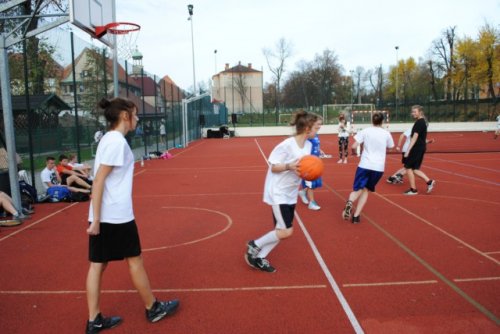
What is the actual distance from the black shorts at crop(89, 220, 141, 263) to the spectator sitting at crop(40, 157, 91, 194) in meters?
6.69

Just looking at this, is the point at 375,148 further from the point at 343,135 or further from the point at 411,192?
the point at 343,135

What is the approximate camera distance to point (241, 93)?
55.2m

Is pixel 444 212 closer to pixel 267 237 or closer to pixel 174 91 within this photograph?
pixel 267 237

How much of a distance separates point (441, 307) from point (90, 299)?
3.20 meters

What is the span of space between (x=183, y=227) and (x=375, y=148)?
3494 millimetres

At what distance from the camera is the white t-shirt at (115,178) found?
322cm

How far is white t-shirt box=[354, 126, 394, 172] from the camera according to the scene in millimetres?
6945

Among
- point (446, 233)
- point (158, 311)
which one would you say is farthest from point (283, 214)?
point (446, 233)

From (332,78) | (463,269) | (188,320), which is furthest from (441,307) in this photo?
(332,78)

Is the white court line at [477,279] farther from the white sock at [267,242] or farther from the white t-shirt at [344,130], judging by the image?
the white t-shirt at [344,130]

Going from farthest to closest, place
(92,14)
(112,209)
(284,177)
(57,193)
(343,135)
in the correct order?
(343,135) → (92,14) → (57,193) → (284,177) → (112,209)

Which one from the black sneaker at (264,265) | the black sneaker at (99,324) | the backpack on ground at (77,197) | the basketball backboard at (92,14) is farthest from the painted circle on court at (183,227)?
the basketball backboard at (92,14)

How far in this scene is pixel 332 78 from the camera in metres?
75.4

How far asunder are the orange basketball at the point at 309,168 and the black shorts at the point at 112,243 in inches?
72.5
